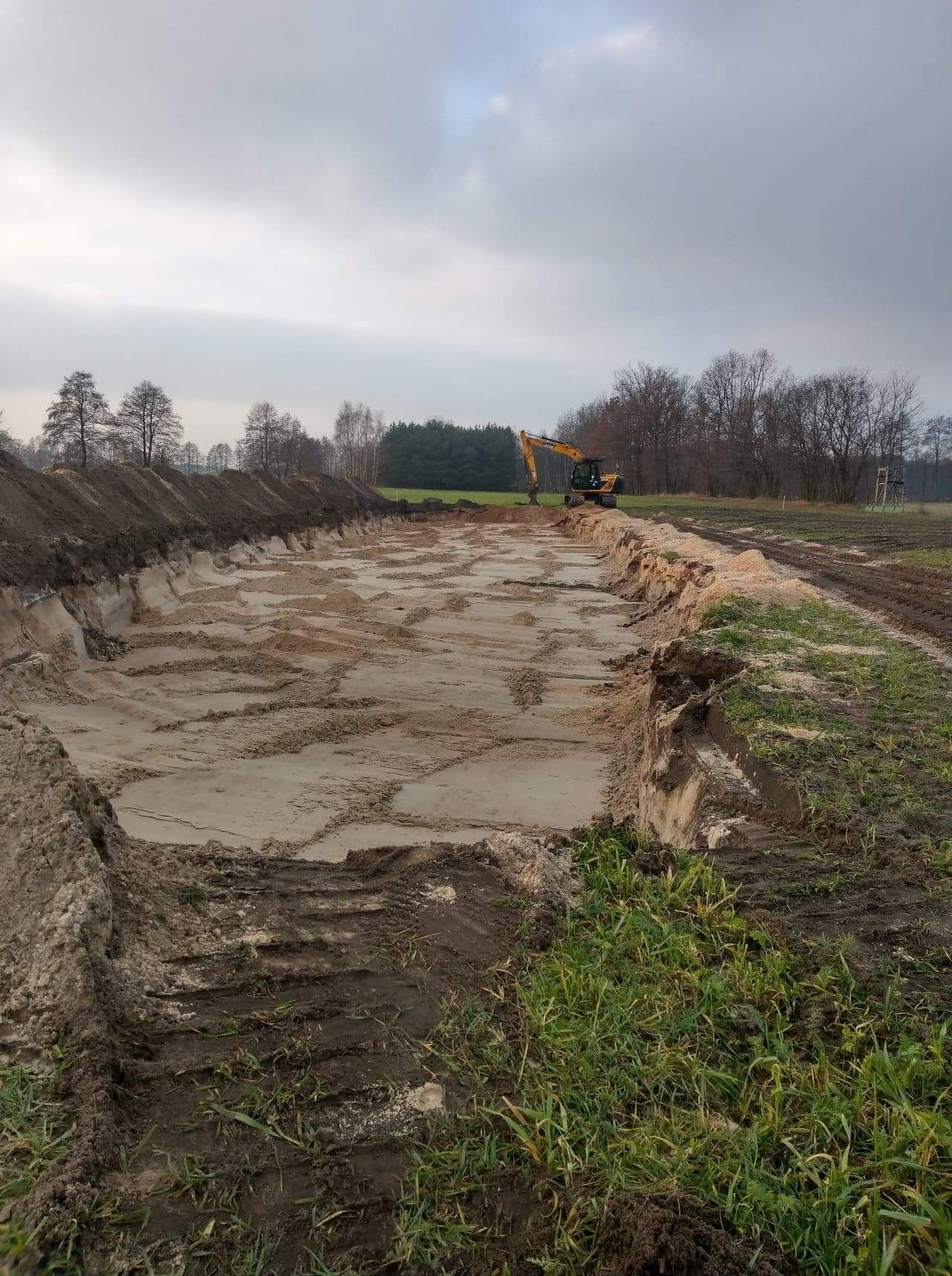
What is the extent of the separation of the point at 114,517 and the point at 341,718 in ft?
27.0

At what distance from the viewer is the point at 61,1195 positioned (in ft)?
6.08

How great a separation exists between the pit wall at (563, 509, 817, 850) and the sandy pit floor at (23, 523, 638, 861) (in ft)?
1.40

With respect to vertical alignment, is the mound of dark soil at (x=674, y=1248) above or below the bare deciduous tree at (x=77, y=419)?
below

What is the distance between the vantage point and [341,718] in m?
8.00

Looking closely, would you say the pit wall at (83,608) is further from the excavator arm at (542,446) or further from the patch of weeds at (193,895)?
the excavator arm at (542,446)

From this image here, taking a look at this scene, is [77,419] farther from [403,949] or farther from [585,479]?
[403,949]

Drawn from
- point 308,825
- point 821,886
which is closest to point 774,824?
point 821,886

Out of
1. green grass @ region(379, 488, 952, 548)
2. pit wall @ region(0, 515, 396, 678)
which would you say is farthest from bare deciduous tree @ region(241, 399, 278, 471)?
pit wall @ region(0, 515, 396, 678)

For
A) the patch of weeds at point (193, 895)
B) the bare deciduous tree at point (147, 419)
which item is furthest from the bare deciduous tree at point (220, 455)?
the patch of weeds at point (193, 895)

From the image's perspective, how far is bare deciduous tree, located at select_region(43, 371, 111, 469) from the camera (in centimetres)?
2995

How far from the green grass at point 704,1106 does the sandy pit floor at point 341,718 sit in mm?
2893

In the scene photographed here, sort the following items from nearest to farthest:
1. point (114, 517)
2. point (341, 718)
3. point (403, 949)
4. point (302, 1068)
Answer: point (302, 1068) → point (403, 949) → point (341, 718) → point (114, 517)

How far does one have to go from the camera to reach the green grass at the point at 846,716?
409 cm

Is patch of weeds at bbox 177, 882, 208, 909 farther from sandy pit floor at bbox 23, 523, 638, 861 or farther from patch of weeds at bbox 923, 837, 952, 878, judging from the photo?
patch of weeds at bbox 923, 837, 952, 878
